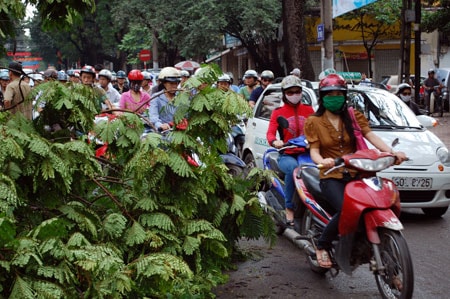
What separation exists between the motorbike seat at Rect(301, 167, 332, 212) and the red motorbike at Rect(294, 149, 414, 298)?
39 cm

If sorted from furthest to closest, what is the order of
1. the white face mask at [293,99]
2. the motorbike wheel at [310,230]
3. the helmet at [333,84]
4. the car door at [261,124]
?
1. the car door at [261,124]
2. the white face mask at [293,99]
3. the motorbike wheel at [310,230]
4. the helmet at [333,84]

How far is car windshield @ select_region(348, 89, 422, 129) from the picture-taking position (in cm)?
954

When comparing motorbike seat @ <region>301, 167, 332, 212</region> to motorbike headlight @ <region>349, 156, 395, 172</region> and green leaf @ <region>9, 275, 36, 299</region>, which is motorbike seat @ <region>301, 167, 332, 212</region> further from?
green leaf @ <region>9, 275, 36, 299</region>

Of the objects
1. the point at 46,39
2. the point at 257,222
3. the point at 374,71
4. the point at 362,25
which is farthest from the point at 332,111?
the point at 46,39

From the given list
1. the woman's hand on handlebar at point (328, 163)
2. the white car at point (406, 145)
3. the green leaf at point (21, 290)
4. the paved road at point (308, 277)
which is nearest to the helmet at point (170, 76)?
the white car at point (406, 145)

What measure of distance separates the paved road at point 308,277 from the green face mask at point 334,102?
1433 millimetres

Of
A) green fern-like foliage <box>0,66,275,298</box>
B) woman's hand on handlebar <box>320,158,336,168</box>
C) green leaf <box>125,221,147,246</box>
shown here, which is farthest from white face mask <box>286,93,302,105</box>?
green leaf <box>125,221,147,246</box>

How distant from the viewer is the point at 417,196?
8.71 m

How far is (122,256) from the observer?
15.7 ft

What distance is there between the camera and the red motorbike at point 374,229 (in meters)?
4.94

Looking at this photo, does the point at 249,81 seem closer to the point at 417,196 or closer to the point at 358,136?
the point at 417,196

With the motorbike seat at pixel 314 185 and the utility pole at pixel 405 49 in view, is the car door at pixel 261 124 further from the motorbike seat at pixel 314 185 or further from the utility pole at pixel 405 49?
the utility pole at pixel 405 49

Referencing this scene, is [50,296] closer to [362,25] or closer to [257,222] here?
[257,222]

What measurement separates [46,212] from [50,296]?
914 millimetres
